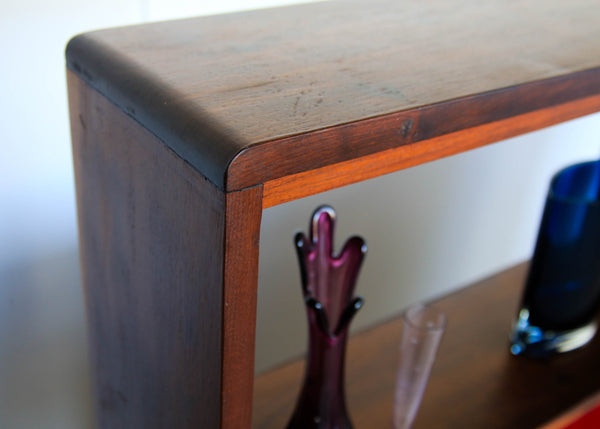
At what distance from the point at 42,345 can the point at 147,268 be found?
1.43ft

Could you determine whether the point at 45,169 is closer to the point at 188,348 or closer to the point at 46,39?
the point at 46,39

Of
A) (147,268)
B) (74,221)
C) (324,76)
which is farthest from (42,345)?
(324,76)

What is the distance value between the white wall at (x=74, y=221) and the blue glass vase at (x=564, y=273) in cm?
30

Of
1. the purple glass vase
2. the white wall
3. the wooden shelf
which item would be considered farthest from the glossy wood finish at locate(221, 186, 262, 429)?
the white wall

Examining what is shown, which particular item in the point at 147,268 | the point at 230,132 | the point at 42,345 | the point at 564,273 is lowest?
the point at 42,345


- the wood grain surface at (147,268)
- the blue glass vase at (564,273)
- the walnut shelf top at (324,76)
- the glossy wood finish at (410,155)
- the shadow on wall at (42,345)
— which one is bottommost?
the shadow on wall at (42,345)

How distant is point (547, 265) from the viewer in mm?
759

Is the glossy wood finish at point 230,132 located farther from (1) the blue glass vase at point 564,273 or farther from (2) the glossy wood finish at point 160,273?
(1) the blue glass vase at point 564,273

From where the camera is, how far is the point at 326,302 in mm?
554

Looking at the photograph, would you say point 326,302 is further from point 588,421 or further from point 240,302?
point 588,421

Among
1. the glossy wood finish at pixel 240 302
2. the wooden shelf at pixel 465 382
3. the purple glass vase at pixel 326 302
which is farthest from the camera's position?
the wooden shelf at pixel 465 382

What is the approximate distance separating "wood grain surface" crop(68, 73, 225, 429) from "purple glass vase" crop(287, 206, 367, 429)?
0.37ft

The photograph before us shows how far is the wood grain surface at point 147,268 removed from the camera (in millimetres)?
394

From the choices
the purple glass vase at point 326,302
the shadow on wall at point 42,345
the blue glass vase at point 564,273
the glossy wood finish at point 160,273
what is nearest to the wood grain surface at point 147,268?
the glossy wood finish at point 160,273
